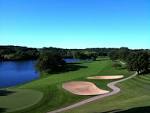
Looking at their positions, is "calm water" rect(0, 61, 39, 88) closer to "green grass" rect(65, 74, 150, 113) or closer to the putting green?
the putting green

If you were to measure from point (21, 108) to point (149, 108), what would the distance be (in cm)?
1453

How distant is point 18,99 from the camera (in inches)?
1470

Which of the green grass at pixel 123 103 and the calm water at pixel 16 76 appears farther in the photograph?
the calm water at pixel 16 76

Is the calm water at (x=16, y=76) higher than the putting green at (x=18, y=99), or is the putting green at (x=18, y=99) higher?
the putting green at (x=18, y=99)

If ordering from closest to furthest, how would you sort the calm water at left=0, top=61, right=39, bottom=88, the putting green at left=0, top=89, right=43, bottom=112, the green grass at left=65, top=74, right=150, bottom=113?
the green grass at left=65, top=74, right=150, bottom=113, the putting green at left=0, top=89, right=43, bottom=112, the calm water at left=0, top=61, right=39, bottom=88

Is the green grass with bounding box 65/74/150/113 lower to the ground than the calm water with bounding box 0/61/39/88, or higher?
higher

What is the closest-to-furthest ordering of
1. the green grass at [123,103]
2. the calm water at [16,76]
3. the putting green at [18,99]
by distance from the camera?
the green grass at [123,103] → the putting green at [18,99] → the calm water at [16,76]

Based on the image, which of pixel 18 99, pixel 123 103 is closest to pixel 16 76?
pixel 18 99

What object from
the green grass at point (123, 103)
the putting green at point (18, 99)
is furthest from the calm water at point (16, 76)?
the green grass at point (123, 103)

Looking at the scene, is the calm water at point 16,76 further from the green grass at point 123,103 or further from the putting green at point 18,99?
the green grass at point 123,103

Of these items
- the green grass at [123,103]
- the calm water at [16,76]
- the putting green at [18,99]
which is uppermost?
the green grass at [123,103]

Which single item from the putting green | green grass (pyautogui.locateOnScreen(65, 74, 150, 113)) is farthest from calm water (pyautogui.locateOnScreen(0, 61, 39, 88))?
green grass (pyautogui.locateOnScreen(65, 74, 150, 113))

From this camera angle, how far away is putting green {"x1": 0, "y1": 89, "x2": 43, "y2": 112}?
1299 inches

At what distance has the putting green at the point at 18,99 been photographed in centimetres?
3300
